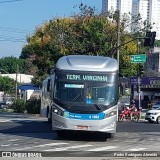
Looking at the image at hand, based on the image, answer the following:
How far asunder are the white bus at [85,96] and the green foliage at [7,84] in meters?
98.3

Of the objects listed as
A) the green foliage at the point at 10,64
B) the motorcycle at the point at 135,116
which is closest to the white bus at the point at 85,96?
the motorcycle at the point at 135,116

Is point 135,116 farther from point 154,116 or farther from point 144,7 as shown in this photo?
point 144,7

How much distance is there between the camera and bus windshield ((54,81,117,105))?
62.4 ft

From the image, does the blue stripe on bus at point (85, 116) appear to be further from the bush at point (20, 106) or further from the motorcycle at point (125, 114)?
the bush at point (20, 106)

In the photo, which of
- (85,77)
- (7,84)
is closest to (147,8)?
(7,84)

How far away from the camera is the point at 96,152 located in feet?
50.6

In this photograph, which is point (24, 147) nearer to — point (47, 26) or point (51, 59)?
point (51, 59)

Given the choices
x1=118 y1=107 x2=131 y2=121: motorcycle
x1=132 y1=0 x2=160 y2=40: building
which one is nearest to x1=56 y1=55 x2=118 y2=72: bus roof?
x1=118 y1=107 x2=131 y2=121: motorcycle

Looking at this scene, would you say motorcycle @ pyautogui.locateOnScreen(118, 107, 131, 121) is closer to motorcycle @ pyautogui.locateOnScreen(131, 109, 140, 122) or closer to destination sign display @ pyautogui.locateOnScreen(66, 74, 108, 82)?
motorcycle @ pyautogui.locateOnScreen(131, 109, 140, 122)

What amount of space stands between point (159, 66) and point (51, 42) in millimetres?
31845

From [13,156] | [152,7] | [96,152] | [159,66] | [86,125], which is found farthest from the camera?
[152,7]

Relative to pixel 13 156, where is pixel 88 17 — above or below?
above

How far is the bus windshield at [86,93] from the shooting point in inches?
749

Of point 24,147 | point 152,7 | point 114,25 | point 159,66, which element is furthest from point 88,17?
point 152,7
